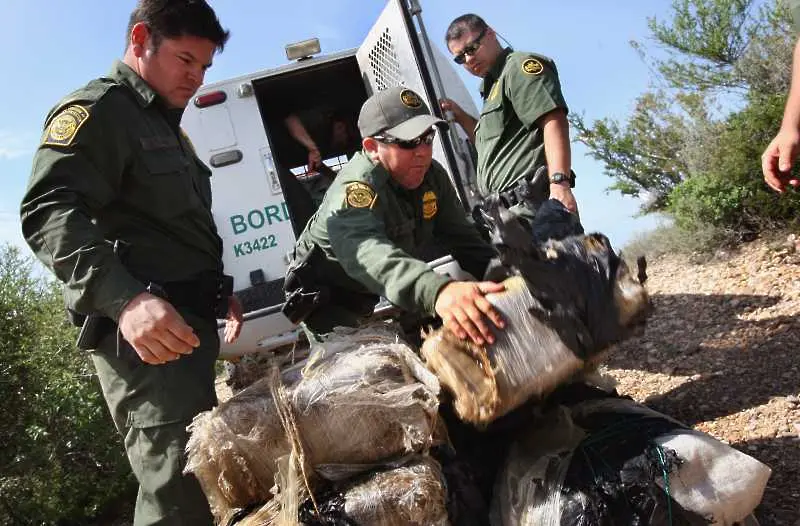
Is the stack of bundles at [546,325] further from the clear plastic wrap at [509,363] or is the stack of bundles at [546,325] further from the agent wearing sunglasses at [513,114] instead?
the agent wearing sunglasses at [513,114]

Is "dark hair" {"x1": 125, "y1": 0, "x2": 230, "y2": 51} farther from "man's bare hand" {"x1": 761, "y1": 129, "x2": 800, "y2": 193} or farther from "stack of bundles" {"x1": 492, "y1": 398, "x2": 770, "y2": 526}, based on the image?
"man's bare hand" {"x1": 761, "y1": 129, "x2": 800, "y2": 193}

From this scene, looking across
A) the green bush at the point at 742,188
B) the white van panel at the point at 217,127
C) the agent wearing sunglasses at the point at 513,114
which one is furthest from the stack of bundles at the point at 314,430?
the green bush at the point at 742,188

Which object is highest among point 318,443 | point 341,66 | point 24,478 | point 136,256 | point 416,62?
point 341,66

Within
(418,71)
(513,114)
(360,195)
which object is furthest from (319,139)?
(360,195)

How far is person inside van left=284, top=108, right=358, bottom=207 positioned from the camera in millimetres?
5398

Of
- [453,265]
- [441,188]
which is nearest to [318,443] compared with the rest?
[441,188]

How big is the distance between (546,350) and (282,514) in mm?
800

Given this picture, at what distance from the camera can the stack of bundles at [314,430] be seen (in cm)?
165

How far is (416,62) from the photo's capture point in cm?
402

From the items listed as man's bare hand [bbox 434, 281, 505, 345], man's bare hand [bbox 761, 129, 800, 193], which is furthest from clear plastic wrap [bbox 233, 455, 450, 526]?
man's bare hand [bbox 761, 129, 800, 193]

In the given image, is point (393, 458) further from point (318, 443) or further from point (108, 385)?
point (108, 385)

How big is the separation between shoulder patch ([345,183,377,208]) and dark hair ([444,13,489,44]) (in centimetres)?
178

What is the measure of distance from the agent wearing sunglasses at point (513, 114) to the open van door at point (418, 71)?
0.90 ft

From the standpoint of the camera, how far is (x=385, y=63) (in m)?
4.44
